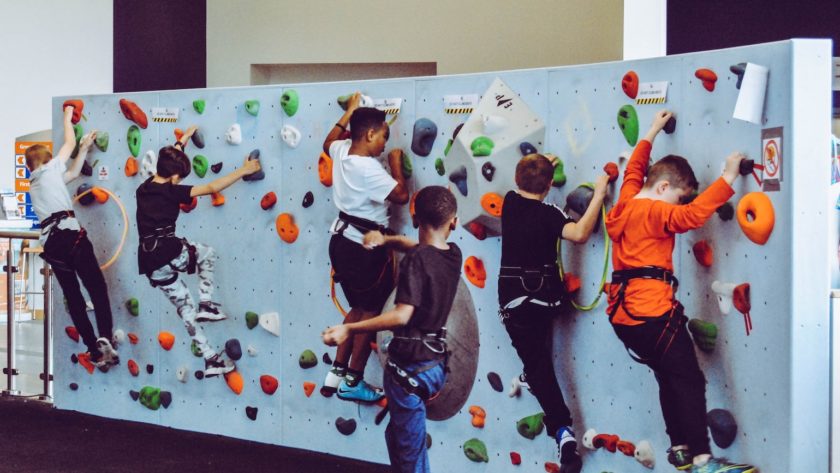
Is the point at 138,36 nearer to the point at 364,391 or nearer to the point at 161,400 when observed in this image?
the point at 161,400

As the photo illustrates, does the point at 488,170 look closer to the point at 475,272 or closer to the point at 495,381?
the point at 475,272

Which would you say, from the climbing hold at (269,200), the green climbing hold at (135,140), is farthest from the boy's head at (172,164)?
the climbing hold at (269,200)

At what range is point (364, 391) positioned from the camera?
4.88 meters

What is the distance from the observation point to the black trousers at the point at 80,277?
579 centimetres

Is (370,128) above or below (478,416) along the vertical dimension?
above

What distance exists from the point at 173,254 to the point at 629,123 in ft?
8.32

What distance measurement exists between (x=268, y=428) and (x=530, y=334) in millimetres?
1690

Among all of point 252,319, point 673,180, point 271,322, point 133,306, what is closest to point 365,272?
point 271,322

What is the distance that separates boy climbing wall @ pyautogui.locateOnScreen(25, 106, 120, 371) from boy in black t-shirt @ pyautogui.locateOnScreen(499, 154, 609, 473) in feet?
8.46

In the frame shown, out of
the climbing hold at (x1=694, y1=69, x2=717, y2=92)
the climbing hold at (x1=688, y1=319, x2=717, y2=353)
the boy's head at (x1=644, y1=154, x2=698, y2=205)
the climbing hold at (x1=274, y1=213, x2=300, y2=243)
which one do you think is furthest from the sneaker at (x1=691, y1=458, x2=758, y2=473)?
the climbing hold at (x1=274, y1=213, x2=300, y2=243)

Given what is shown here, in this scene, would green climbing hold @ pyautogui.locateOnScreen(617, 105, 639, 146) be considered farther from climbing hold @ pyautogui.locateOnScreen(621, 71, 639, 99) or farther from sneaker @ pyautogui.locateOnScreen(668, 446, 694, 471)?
sneaker @ pyautogui.locateOnScreen(668, 446, 694, 471)

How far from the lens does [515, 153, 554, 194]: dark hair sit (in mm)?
4168

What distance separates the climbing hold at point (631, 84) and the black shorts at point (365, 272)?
4.36ft

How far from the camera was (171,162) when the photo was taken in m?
5.42
